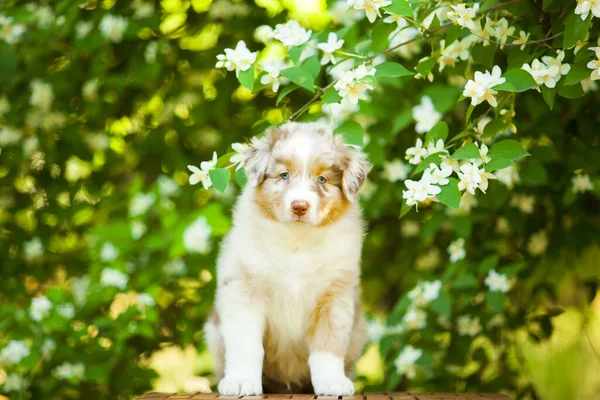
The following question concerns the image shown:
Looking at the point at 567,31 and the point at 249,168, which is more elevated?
the point at 567,31

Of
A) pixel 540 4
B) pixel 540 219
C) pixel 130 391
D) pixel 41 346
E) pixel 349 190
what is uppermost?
pixel 540 4

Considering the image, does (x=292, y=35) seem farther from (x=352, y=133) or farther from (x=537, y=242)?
(x=537, y=242)

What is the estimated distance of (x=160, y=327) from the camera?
17.7 ft

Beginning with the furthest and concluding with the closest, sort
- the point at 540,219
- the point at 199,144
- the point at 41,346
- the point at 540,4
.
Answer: the point at 199,144, the point at 540,219, the point at 41,346, the point at 540,4

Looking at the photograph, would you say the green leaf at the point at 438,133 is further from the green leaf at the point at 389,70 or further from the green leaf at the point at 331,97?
the green leaf at the point at 331,97

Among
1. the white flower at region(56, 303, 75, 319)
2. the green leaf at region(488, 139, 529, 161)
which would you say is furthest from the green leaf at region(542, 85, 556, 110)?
the white flower at region(56, 303, 75, 319)

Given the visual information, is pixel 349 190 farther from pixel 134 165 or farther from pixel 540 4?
pixel 134 165

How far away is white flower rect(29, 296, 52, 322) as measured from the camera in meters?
4.55

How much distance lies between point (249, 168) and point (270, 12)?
2.25m

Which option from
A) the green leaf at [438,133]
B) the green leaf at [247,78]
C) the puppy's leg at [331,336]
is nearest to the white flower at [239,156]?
the green leaf at [247,78]

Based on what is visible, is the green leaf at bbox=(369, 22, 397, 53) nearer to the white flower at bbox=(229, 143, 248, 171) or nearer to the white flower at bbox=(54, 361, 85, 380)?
the white flower at bbox=(229, 143, 248, 171)

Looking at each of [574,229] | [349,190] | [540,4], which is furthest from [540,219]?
[349,190]

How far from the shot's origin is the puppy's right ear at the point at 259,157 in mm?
3225

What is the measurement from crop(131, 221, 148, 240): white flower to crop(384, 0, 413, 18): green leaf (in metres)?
2.48
